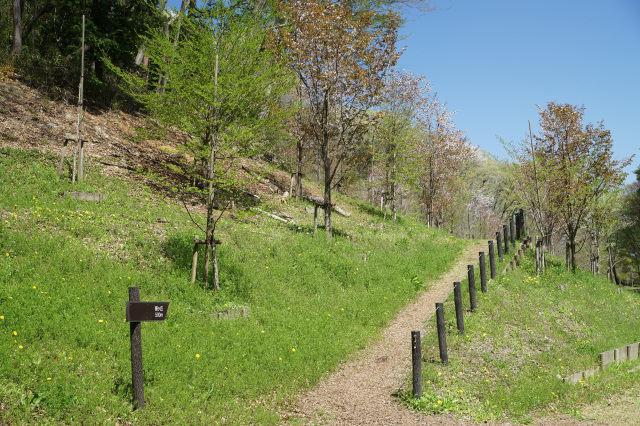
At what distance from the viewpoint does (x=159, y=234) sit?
1273 centimetres

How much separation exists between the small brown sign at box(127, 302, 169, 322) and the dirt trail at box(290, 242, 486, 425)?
118 inches

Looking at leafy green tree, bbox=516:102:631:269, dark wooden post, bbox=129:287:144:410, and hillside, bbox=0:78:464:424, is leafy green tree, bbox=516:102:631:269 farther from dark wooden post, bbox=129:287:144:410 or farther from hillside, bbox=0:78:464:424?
dark wooden post, bbox=129:287:144:410

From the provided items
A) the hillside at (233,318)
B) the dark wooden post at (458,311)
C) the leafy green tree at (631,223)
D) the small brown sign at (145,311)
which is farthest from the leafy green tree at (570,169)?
the leafy green tree at (631,223)

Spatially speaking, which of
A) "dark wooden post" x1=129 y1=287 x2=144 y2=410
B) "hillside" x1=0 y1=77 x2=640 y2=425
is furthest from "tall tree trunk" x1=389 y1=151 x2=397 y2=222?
"dark wooden post" x1=129 y1=287 x2=144 y2=410

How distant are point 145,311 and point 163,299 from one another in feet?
11.7

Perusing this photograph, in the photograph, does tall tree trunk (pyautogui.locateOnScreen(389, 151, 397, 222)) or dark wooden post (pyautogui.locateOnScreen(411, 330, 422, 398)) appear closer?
dark wooden post (pyautogui.locateOnScreen(411, 330, 422, 398))

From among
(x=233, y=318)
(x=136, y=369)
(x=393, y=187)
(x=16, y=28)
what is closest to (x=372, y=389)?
(x=233, y=318)

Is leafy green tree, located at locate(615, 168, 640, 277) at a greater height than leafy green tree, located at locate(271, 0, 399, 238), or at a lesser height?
lesser

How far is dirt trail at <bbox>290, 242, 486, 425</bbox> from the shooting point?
7262mm

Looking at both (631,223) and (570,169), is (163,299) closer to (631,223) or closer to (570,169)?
(570,169)

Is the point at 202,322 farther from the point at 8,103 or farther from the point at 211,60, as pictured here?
the point at 8,103

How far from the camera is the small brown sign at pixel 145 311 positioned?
6.44 meters

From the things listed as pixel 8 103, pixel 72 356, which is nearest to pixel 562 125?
pixel 72 356

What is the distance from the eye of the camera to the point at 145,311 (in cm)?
650
